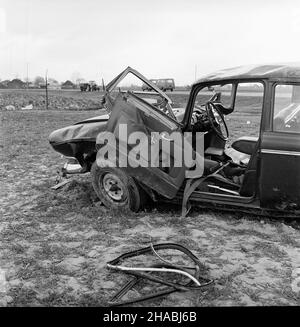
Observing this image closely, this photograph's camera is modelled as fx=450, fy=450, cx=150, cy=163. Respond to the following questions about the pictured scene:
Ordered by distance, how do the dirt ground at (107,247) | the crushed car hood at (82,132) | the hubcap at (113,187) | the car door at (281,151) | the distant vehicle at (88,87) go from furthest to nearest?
the distant vehicle at (88,87), the crushed car hood at (82,132), the hubcap at (113,187), the car door at (281,151), the dirt ground at (107,247)

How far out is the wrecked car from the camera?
458 cm

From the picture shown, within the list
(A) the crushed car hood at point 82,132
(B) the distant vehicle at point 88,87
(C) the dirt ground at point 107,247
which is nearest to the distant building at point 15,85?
(B) the distant vehicle at point 88,87

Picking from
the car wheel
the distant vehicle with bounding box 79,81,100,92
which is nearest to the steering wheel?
the car wheel

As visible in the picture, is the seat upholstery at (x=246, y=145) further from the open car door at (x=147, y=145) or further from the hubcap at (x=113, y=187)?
the hubcap at (x=113, y=187)


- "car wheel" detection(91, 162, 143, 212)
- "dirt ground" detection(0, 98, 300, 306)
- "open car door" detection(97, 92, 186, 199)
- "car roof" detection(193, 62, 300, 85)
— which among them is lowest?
"dirt ground" detection(0, 98, 300, 306)

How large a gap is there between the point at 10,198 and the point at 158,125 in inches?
96.5

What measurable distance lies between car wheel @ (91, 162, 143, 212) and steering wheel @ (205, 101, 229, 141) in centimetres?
120

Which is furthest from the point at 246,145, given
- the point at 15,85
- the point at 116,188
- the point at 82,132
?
the point at 15,85

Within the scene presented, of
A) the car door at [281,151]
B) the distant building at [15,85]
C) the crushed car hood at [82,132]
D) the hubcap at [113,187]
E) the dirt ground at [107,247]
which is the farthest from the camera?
the distant building at [15,85]

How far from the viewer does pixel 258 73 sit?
4727 millimetres

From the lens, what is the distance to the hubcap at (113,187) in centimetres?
539

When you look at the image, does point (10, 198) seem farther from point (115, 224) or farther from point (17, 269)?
point (17, 269)

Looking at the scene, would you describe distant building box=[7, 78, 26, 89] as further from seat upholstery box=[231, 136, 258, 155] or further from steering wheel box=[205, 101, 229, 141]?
seat upholstery box=[231, 136, 258, 155]

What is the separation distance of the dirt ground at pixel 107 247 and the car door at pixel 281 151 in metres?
0.41
